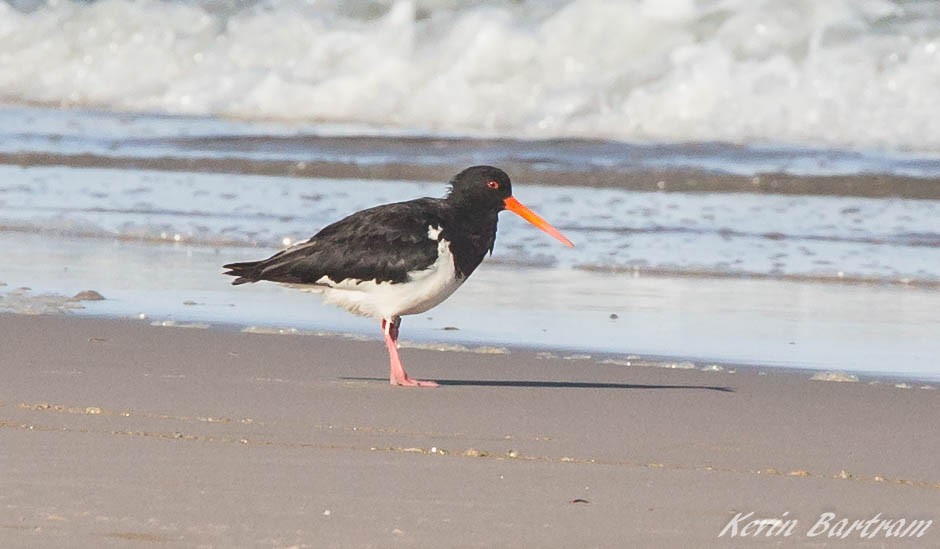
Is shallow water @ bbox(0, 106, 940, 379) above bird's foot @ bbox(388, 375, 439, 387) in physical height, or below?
above

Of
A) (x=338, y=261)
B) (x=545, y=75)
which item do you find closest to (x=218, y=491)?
(x=338, y=261)

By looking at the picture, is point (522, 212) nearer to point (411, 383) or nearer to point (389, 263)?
point (389, 263)

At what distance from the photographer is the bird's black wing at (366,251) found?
5707 millimetres

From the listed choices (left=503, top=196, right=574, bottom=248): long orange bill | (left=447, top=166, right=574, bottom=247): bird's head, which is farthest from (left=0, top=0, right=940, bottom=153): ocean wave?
(left=447, top=166, right=574, bottom=247): bird's head

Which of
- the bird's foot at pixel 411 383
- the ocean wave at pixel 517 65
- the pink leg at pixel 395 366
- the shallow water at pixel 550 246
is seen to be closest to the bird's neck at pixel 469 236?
the pink leg at pixel 395 366

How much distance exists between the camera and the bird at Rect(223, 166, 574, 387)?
5715 millimetres

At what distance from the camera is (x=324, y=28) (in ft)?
58.6

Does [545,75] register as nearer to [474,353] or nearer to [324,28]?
[324,28]

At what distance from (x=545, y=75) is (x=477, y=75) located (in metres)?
0.70

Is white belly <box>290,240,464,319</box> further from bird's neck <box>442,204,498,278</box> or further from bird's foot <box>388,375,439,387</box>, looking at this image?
bird's foot <box>388,375,439,387</box>
